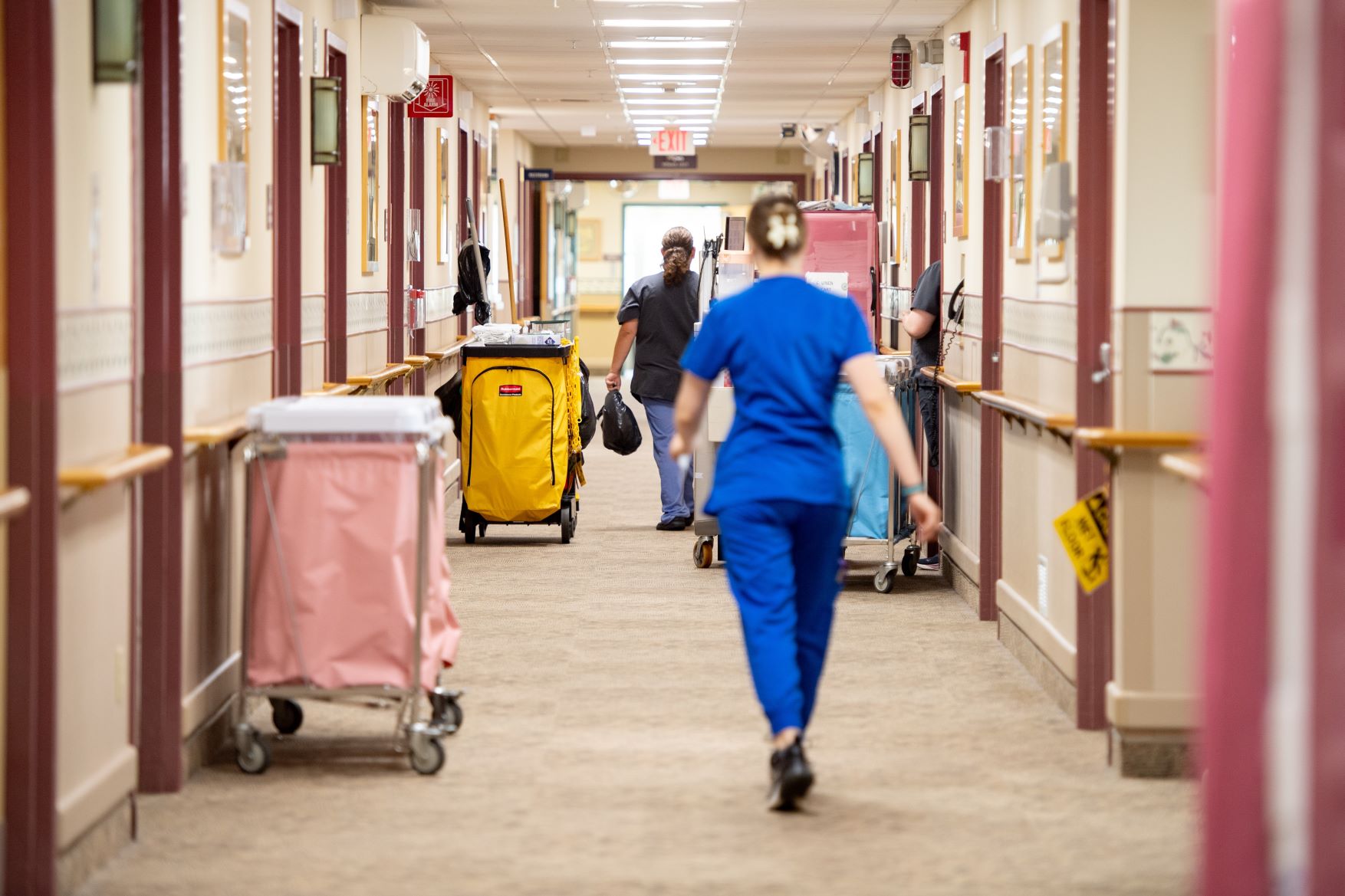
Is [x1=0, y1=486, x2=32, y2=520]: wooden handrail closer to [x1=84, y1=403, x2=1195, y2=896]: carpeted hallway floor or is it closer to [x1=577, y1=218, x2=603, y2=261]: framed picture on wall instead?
[x1=84, y1=403, x2=1195, y2=896]: carpeted hallway floor

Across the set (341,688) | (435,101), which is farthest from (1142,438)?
(435,101)

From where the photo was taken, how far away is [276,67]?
243 inches

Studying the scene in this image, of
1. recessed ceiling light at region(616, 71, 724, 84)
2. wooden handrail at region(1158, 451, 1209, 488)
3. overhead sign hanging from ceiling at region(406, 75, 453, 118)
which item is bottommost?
wooden handrail at region(1158, 451, 1209, 488)

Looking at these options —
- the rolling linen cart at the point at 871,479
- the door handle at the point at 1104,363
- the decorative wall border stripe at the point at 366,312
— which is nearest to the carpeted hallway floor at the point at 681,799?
the door handle at the point at 1104,363

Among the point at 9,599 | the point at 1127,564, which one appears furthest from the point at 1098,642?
the point at 9,599

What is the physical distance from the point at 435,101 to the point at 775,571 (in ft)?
22.9

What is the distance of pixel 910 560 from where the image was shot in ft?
27.5

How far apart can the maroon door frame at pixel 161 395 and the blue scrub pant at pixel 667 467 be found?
5198 millimetres

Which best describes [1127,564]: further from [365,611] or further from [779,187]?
[779,187]

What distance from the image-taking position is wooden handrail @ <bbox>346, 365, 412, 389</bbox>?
771cm

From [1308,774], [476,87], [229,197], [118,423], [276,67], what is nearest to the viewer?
[1308,774]

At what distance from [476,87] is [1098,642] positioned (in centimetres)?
877

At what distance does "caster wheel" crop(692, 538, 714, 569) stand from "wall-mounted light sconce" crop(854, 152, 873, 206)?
4.71 meters

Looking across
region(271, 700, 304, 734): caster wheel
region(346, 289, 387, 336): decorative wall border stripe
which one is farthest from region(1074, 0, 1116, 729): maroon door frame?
region(346, 289, 387, 336): decorative wall border stripe
